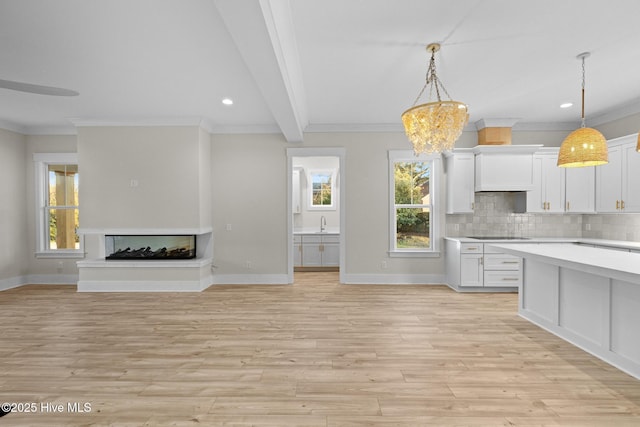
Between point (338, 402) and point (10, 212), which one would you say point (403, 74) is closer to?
point (338, 402)

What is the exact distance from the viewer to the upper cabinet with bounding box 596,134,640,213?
13.8 feet

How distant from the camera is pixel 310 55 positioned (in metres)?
3.00

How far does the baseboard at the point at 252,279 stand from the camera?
215 inches

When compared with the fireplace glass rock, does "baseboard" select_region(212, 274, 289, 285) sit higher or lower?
lower

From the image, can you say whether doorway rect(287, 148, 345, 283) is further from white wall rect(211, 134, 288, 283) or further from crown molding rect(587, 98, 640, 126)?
crown molding rect(587, 98, 640, 126)

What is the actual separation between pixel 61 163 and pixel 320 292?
17.2 feet

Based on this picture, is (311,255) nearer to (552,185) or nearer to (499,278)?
(499,278)

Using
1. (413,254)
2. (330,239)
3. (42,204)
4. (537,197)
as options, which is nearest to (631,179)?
(537,197)

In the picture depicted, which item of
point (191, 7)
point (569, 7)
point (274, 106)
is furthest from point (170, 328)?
point (569, 7)

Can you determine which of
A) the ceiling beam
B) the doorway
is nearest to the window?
the doorway

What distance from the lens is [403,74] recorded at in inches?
136

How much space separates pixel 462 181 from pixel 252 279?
13.1ft

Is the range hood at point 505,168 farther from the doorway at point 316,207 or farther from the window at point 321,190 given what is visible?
the window at point 321,190

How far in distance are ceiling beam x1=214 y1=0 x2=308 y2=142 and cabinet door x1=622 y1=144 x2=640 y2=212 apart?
15.0 ft
